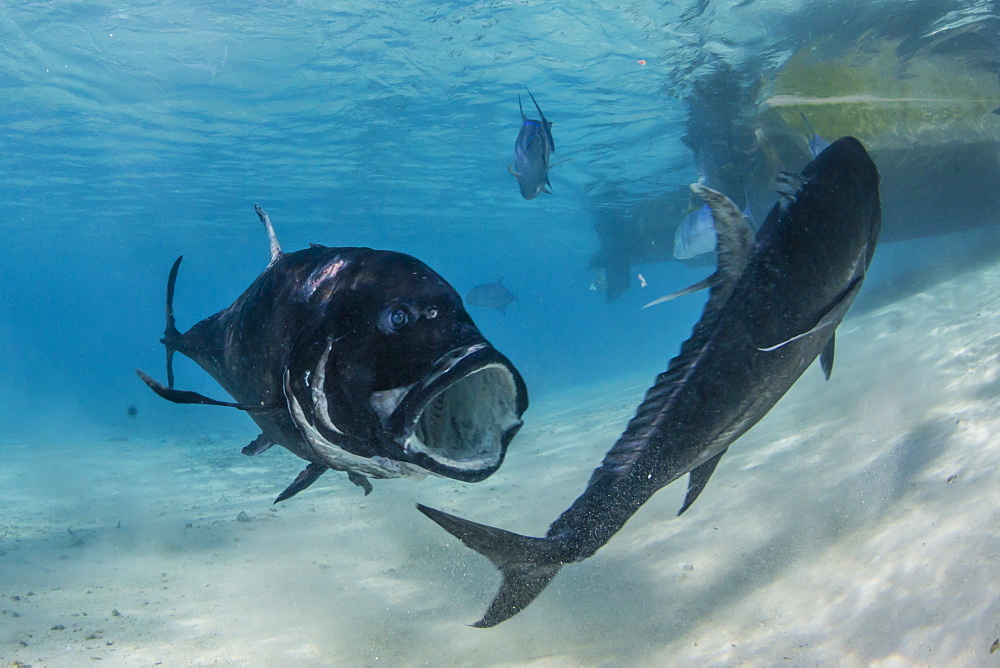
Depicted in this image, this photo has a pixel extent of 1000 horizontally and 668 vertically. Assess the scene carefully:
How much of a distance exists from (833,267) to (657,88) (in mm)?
18537

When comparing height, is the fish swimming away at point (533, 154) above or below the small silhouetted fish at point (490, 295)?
above

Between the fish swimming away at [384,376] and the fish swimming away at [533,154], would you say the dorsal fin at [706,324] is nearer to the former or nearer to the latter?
the fish swimming away at [384,376]

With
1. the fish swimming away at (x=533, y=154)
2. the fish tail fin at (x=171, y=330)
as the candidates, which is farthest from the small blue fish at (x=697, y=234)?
the fish tail fin at (x=171, y=330)

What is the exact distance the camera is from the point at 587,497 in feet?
5.52

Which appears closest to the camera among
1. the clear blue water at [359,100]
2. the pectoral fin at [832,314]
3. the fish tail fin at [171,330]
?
the pectoral fin at [832,314]

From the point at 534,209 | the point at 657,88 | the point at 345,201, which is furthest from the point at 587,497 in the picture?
the point at 534,209

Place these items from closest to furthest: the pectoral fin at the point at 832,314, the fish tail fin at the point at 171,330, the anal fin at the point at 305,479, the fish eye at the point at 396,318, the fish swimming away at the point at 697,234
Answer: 1. the pectoral fin at the point at 832,314
2. the fish eye at the point at 396,318
3. the anal fin at the point at 305,479
4. the fish tail fin at the point at 171,330
5. the fish swimming away at the point at 697,234

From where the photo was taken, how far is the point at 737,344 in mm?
1532

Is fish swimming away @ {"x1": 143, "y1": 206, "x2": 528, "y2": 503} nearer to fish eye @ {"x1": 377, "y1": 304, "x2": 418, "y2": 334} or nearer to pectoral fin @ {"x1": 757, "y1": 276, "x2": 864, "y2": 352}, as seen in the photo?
fish eye @ {"x1": 377, "y1": 304, "x2": 418, "y2": 334}

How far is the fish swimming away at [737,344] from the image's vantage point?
5.01 feet

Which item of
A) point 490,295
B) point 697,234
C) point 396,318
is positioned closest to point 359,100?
point 490,295

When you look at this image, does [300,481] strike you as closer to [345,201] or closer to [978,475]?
[978,475]

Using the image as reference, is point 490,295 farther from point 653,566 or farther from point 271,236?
point 271,236

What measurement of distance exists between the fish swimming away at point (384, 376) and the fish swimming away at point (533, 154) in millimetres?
3836
